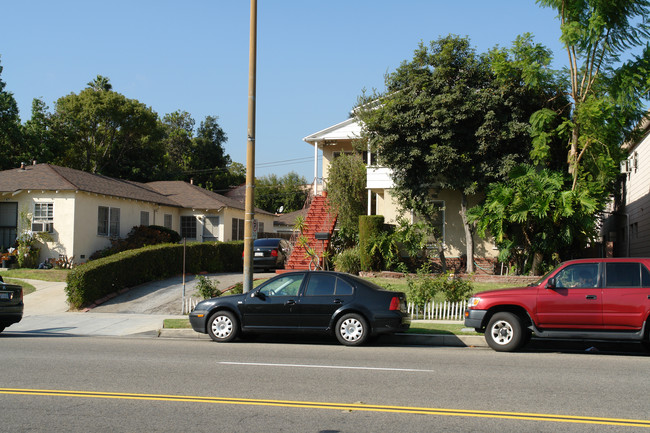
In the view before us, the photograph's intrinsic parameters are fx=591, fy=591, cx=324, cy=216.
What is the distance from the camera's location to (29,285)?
21312mm

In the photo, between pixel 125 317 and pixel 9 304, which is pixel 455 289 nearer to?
pixel 125 317

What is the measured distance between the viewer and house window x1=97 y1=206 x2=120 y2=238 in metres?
26.9

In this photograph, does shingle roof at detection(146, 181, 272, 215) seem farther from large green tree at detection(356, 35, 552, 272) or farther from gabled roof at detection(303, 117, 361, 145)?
large green tree at detection(356, 35, 552, 272)

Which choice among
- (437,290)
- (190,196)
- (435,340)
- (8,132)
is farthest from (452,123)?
(8,132)

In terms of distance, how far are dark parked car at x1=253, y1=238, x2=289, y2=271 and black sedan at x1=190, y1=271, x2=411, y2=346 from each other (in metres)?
12.6

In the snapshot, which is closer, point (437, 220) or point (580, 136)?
point (580, 136)

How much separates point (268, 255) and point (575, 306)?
16.2m

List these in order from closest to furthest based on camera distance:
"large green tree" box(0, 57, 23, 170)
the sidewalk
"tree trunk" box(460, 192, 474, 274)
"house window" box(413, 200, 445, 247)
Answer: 1. the sidewalk
2. "tree trunk" box(460, 192, 474, 274)
3. "house window" box(413, 200, 445, 247)
4. "large green tree" box(0, 57, 23, 170)

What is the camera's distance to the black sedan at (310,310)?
1162 centimetres

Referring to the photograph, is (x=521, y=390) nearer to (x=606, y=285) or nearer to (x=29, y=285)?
(x=606, y=285)

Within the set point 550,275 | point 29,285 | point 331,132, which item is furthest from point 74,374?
point 331,132

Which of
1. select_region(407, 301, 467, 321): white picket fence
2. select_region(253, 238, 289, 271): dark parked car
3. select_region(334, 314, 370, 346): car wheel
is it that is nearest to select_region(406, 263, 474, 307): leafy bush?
select_region(407, 301, 467, 321): white picket fence

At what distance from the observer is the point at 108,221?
89.9 feet

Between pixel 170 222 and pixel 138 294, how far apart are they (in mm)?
12866
